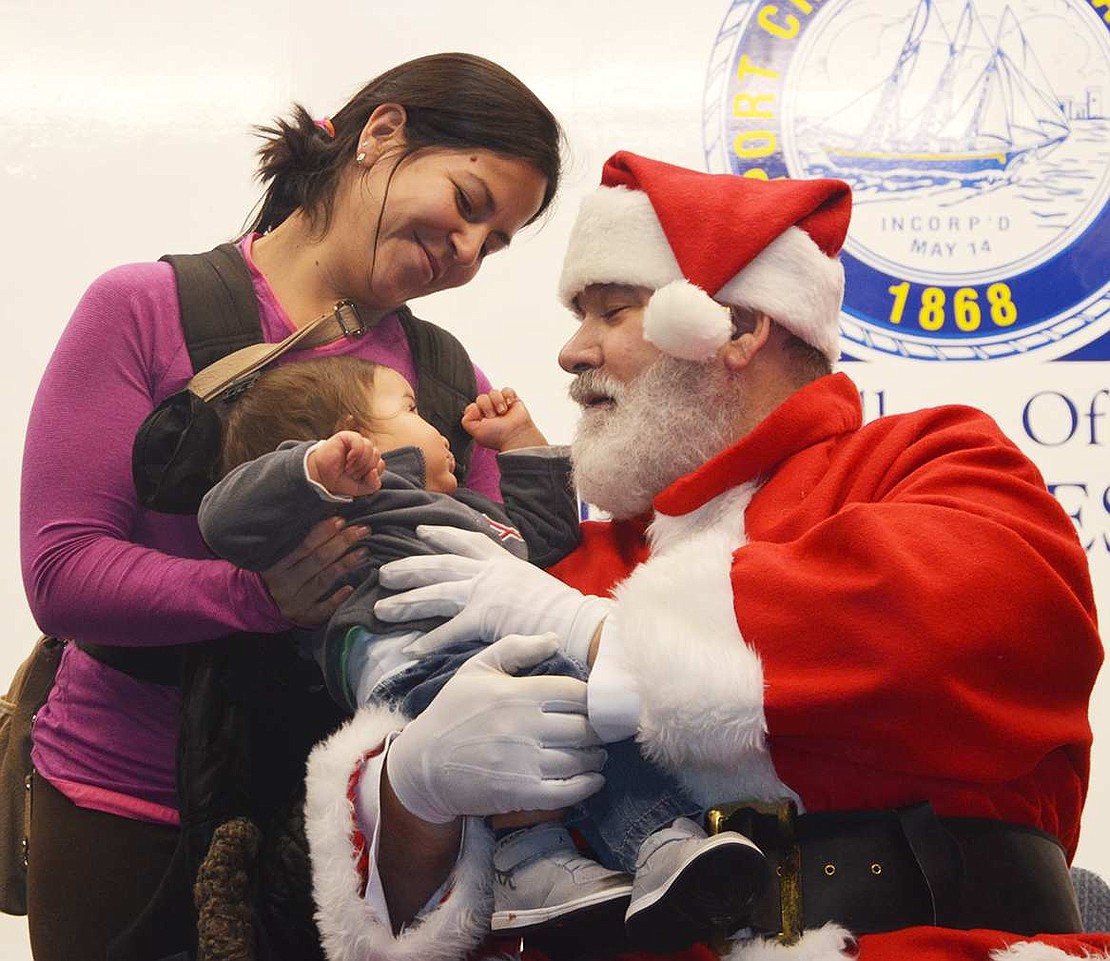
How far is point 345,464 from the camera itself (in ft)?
4.58

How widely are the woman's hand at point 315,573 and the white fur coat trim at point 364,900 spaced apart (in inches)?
6.6

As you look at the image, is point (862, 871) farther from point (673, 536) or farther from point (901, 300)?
point (901, 300)

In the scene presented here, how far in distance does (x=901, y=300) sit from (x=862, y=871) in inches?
55.1

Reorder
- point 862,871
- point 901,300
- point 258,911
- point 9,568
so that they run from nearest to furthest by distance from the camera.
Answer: point 862,871 < point 258,911 < point 9,568 < point 901,300

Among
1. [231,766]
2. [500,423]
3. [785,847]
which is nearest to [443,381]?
[500,423]

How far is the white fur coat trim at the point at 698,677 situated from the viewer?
3.97 ft

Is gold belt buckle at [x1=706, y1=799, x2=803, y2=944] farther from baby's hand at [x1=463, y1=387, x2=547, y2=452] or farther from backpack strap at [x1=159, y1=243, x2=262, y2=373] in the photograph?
backpack strap at [x1=159, y1=243, x2=262, y2=373]

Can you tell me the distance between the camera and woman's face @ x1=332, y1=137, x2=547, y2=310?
5.49 feet

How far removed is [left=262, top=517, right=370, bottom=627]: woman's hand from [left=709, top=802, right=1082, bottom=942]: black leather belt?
52 centimetres

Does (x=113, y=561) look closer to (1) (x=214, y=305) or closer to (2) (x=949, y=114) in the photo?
(1) (x=214, y=305)

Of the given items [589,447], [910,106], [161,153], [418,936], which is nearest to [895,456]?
[589,447]

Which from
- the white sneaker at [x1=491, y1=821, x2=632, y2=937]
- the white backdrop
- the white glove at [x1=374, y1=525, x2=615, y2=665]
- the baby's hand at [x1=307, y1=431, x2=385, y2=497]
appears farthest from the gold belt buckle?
the white backdrop

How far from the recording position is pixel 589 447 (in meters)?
1.69

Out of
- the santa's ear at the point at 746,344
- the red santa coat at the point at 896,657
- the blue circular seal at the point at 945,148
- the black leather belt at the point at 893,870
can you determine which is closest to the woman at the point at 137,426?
the santa's ear at the point at 746,344
